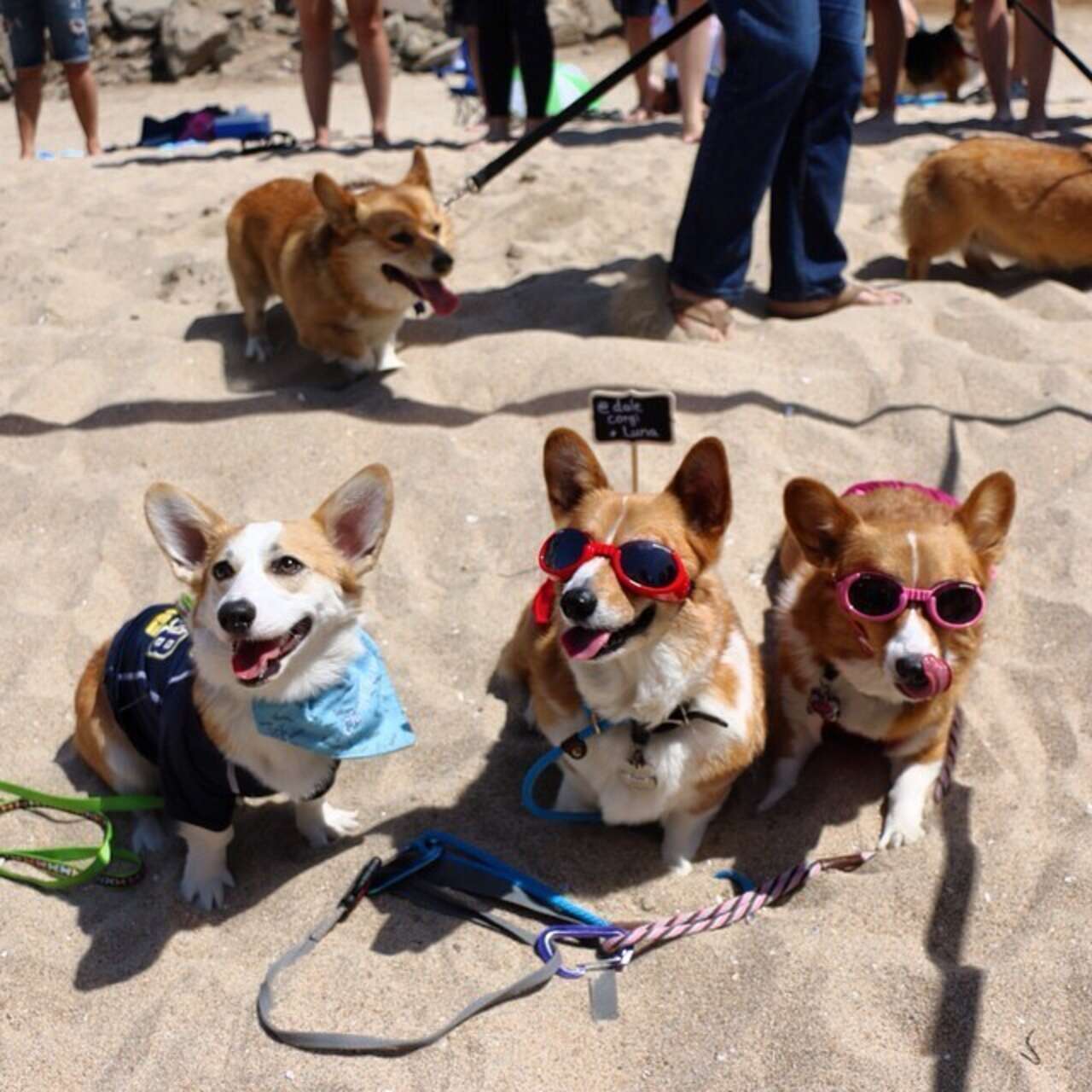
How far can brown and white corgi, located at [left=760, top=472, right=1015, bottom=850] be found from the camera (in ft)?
8.24

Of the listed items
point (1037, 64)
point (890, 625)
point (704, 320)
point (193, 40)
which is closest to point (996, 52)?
point (1037, 64)

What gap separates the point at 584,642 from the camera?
2.34m

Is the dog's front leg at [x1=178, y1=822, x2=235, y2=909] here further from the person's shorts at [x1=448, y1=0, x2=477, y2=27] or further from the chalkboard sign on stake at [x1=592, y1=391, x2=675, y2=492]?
the person's shorts at [x1=448, y1=0, x2=477, y2=27]

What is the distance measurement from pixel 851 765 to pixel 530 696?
792 millimetres

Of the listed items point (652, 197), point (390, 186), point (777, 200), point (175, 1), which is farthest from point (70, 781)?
point (175, 1)

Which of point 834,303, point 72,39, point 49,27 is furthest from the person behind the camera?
point 49,27

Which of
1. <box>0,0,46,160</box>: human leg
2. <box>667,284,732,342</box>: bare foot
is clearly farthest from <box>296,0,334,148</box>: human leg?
<box>667,284,732,342</box>: bare foot

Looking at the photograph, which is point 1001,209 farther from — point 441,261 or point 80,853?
point 80,853

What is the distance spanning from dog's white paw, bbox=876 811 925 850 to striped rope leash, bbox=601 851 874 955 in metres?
0.10

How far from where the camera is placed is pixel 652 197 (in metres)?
5.86

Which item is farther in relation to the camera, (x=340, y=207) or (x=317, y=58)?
(x=317, y=58)

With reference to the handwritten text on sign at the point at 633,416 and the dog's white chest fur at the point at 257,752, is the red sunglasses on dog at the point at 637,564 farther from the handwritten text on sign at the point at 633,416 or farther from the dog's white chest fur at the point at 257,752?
the dog's white chest fur at the point at 257,752

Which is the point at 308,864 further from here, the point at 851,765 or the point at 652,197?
the point at 652,197

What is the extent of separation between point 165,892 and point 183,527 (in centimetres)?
81
